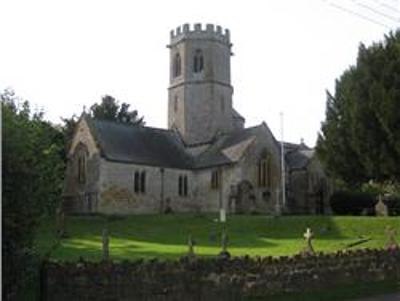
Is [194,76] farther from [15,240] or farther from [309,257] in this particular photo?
[15,240]

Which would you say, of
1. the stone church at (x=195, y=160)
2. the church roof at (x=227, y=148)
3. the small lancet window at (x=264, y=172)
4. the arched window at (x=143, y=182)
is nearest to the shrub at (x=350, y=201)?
the stone church at (x=195, y=160)

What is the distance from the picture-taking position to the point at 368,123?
168 feet

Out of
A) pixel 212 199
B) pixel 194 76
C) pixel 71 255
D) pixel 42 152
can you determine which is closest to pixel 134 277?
pixel 42 152

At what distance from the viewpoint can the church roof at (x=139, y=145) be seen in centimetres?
6203

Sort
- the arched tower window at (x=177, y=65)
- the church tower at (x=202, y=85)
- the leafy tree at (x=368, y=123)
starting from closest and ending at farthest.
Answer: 1. the leafy tree at (x=368, y=123)
2. the church tower at (x=202, y=85)
3. the arched tower window at (x=177, y=65)

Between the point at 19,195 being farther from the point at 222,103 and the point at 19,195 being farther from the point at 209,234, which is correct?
the point at 222,103

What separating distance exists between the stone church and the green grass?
719cm

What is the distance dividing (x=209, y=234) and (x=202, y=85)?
104 feet

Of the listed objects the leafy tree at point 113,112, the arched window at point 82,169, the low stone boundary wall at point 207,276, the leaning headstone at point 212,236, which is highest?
the leafy tree at point 113,112

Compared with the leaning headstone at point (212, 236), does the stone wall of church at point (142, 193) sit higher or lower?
higher

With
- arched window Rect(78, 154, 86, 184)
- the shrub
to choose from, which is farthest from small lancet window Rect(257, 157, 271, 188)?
arched window Rect(78, 154, 86, 184)

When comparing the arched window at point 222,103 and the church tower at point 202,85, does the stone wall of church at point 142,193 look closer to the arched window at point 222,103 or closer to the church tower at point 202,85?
the church tower at point 202,85

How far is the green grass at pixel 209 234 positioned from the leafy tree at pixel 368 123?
6.28 meters

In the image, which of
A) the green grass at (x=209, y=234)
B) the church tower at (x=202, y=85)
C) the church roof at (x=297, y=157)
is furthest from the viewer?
the church tower at (x=202, y=85)
